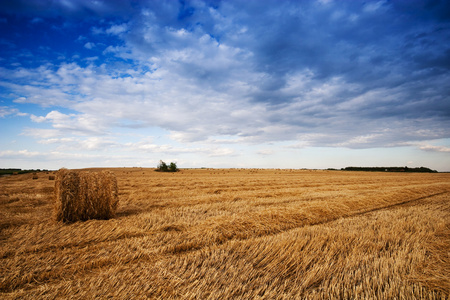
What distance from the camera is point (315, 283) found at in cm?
305

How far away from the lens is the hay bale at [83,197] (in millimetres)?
6387

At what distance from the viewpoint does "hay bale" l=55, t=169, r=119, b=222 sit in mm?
6387

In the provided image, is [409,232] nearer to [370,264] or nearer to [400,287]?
[370,264]

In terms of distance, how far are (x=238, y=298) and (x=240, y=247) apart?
1506 mm

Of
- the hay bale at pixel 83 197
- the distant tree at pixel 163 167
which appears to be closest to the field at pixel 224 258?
the hay bale at pixel 83 197

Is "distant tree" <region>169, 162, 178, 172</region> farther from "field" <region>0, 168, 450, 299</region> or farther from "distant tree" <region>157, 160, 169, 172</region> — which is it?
"field" <region>0, 168, 450, 299</region>

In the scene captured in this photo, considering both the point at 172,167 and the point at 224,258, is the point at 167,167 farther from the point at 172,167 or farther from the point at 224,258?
the point at 224,258

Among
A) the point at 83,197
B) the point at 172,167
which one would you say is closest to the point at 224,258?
the point at 83,197

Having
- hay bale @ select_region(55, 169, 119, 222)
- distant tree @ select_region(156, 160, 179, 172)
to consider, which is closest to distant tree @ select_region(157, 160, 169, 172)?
distant tree @ select_region(156, 160, 179, 172)

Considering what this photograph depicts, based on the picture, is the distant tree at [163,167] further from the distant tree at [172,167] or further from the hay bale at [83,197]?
the hay bale at [83,197]

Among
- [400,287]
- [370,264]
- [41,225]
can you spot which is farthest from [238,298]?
[41,225]

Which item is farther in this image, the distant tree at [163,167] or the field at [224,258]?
the distant tree at [163,167]

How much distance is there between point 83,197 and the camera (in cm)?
664

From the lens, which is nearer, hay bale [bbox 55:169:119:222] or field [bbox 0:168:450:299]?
field [bbox 0:168:450:299]
